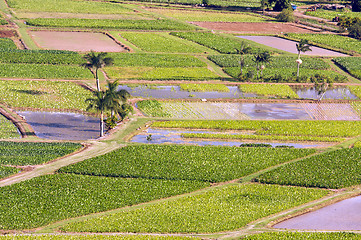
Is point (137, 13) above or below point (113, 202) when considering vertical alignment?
→ above

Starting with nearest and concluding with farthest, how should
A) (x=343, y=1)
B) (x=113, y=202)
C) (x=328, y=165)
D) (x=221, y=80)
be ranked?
1. (x=113, y=202)
2. (x=328, y=165)
3. (x=221, y=80)
4. (x=343, y=1)

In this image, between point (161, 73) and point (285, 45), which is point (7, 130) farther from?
point (285, 45)

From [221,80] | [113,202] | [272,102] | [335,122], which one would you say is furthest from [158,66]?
[113,202]

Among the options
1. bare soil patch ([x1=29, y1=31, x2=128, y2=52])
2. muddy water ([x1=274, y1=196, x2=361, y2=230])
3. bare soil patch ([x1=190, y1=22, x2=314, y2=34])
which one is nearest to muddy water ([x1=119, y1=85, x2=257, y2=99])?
bare soil patch ([x1=29, y1=31, x2=128, y2=52])

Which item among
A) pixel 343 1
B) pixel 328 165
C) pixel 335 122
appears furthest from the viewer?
pixel 343 1

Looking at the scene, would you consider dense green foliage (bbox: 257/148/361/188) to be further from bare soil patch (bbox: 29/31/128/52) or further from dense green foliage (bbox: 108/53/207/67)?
bare soil patch (bbox: 29/31/128/52)

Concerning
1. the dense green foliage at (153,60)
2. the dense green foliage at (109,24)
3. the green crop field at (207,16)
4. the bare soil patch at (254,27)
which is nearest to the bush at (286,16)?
the green crop field at (207,16)

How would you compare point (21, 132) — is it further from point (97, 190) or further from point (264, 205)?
point (264, 205)

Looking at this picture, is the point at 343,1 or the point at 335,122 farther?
the point at 343,1
